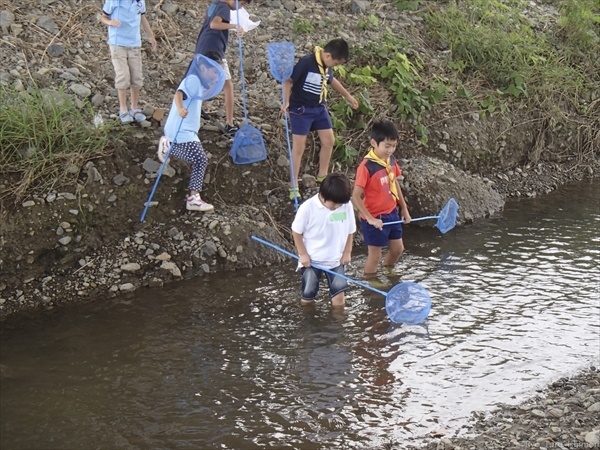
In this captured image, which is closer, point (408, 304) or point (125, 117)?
point (408, 304)

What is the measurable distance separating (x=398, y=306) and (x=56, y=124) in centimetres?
354

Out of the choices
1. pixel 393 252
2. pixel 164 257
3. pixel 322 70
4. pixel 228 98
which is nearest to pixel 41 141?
pixel 164 257

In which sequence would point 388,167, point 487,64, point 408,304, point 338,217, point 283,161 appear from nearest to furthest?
point 338,217, point 408,304, point 388,167, point 283,161, point 487,64

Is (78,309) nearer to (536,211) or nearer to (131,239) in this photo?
(131,239)

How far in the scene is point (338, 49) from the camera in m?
6.77

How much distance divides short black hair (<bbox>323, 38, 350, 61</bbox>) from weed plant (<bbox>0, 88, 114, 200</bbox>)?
220 centimetres

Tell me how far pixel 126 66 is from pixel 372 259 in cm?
302

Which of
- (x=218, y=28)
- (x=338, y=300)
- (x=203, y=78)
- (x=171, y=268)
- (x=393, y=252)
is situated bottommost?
(x=338, y=300)

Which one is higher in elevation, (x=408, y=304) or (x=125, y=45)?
(x=125, y=45)

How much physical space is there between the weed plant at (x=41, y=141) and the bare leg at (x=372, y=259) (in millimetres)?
2612

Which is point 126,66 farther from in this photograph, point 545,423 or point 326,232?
point 545,423

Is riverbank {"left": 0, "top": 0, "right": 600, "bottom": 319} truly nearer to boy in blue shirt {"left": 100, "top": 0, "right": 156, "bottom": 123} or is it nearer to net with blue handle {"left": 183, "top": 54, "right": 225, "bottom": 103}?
boy in blue shirt {"left": 100, "top": 0, "right": 156, "bottom": 123}

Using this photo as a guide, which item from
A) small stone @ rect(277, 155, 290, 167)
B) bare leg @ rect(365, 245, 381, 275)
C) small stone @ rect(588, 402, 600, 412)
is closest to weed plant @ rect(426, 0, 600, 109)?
small stone @ rect(277, 155, 290, 167)

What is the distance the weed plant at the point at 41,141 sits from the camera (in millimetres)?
6414
